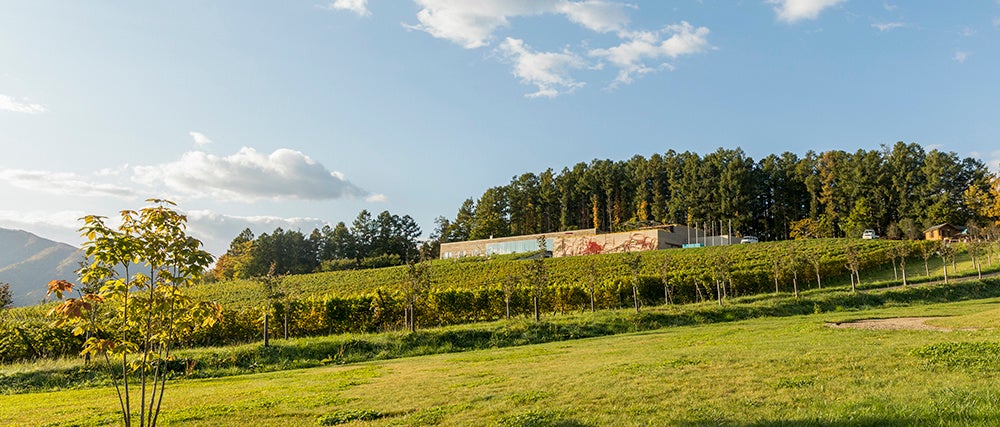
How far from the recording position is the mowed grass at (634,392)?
21.9 ft

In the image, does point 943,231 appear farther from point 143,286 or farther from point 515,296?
point 143,286

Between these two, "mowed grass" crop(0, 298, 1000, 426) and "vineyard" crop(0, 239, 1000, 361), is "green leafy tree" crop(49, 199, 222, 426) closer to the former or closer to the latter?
"mowed grass" crop(0, 298, 1000, 426)

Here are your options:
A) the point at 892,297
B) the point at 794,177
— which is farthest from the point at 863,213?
the point at 892,297

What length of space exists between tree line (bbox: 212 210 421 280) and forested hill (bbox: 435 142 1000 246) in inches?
428

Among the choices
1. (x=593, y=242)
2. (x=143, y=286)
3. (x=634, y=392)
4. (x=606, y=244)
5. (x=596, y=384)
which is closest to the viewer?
(x=143, y=286)

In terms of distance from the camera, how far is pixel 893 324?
18.9 meters

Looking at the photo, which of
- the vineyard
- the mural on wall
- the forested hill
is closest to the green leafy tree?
the vineyard

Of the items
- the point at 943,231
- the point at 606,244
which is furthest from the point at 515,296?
the point at 943,231

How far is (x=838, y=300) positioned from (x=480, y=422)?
29698 millimetres

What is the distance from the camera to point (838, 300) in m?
30.2

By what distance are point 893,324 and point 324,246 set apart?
10922 cm

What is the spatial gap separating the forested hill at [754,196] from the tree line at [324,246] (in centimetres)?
1088

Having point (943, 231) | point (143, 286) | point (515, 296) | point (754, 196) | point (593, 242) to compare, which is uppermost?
point (754, 196)

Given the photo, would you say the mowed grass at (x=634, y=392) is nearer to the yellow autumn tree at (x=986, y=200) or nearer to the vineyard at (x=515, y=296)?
the vineyard at (x=515, y=296)
